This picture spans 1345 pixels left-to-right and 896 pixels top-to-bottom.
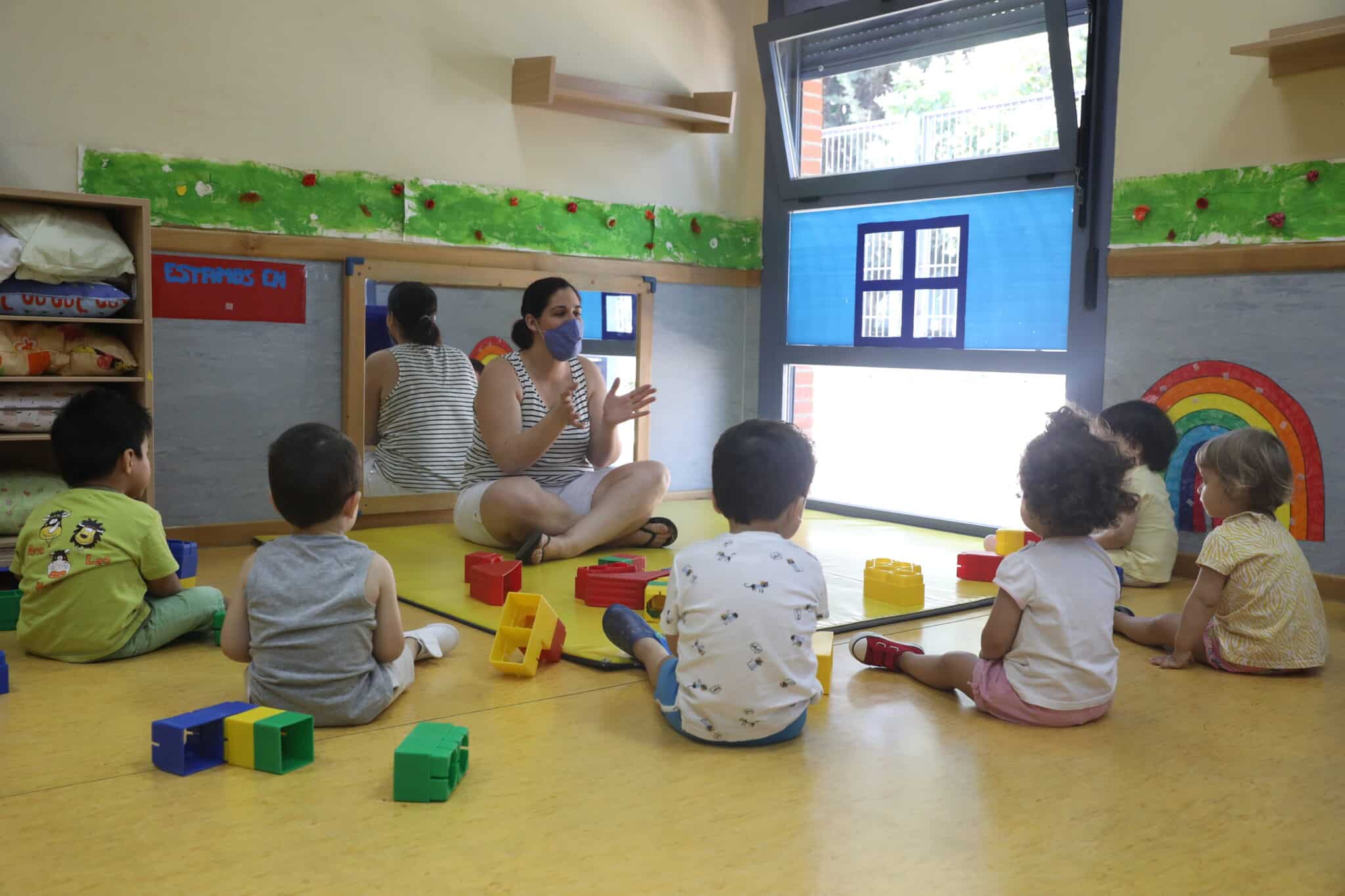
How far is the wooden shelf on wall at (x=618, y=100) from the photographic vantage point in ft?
14.3

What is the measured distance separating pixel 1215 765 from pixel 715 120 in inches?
141

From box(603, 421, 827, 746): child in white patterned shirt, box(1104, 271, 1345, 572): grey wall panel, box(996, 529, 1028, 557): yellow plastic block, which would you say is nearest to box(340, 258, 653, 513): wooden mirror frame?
box(996, 529, 1028, 557): yellow plastic block

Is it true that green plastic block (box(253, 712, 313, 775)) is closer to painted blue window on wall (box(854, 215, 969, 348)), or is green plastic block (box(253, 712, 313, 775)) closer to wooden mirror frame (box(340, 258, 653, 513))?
wooden mirror frame (box(340, 258, 653, 513))

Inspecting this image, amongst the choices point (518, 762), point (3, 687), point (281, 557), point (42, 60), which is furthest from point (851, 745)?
point (42, 60)

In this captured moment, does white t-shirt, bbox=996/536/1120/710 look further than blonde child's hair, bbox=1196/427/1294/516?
No

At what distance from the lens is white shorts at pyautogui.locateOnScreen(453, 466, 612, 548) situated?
3.69 m

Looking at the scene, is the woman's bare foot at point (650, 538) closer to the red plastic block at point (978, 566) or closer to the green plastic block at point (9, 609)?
the red plastic block at point (978, 566)

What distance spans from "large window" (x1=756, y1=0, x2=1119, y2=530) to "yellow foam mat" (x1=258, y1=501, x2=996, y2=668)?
40cm

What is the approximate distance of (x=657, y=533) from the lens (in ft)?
12.4

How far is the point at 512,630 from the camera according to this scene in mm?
2426

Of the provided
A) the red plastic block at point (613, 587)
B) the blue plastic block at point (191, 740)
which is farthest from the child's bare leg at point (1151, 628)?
the blue plastic block at point (191, 740)

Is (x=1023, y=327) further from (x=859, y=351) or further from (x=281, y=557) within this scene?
(x=281, y=557)

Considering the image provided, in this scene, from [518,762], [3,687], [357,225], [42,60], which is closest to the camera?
[518,762]

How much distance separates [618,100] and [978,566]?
2.38 m
